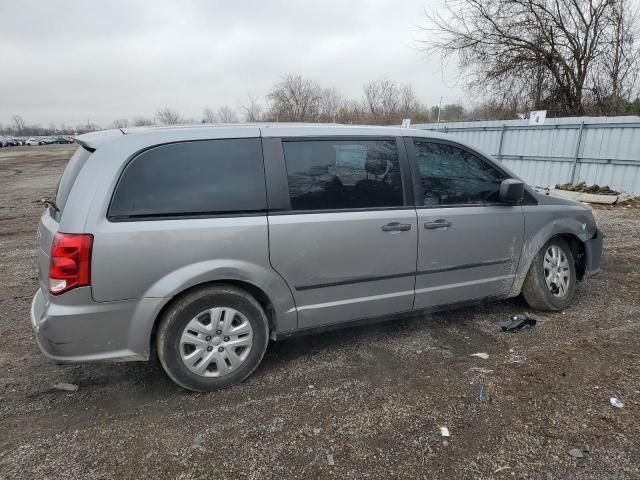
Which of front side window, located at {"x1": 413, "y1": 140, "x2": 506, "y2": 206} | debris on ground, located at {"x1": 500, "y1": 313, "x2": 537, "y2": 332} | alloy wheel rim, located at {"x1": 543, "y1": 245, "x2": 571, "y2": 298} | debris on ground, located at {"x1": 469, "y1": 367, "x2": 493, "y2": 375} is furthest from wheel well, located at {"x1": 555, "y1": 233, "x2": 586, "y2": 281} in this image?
debris on ground, located at {"x1": 469, "y1": 367, "x2": 493, "y2": 375}

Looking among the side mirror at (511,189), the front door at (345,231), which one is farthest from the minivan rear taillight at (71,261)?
the side mirror at (511,189)

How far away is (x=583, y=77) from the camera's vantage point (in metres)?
17.3

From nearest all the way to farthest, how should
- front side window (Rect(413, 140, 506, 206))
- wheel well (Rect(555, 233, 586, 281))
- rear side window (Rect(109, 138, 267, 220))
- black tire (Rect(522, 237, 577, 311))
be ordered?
rear side window (Rect(109, 138, 267, 220)), front side window (Rect(413, 140, 506, 206)), black tire (Rect(522, 237, 577, 311)), wheel well (Rect(555, 233, 586, 281))

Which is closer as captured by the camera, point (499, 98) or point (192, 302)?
point (192, 302)

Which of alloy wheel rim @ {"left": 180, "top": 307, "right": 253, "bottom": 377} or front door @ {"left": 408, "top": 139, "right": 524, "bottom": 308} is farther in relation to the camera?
front door @ {"left": 408, "top": 139, "right": 524, "bottom": 308}

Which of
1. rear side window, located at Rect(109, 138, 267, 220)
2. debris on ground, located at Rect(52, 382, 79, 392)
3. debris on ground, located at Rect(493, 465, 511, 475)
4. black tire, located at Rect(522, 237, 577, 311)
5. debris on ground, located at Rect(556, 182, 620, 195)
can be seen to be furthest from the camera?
debris on ground, located at Rect(556, 182, 620, 195)

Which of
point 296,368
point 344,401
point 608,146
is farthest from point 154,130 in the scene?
point 608,146

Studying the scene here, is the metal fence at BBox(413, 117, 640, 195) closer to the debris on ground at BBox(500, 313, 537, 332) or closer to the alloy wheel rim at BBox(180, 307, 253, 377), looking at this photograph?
the debris on ground at BBox(500, 313, 537, 332)

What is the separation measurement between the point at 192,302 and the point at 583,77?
19.7 m

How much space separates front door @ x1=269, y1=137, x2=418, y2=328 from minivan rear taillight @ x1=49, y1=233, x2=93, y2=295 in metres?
1.11

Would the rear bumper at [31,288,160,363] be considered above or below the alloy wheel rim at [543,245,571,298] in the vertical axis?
above

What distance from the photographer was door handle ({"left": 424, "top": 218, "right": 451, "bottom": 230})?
11.2ft

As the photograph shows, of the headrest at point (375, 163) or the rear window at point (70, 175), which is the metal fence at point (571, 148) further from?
the rear window at point (70, 175)

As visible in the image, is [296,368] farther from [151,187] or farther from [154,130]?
[154,130]
